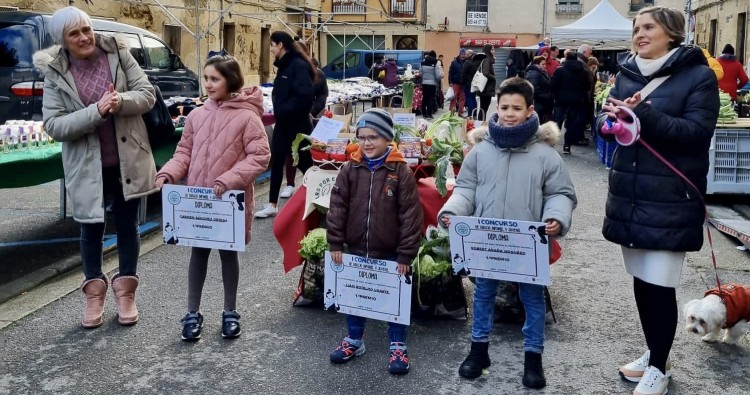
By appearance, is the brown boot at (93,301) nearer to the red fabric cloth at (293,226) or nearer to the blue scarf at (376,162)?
the red fabric cloth at (293,226)

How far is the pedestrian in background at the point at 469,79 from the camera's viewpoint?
744 inches

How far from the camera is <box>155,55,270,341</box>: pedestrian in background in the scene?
4410 millimetres

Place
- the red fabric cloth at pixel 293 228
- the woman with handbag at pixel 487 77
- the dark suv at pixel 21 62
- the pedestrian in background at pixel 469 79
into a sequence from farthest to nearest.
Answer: the pedestrian in background at pixel 469 79
the woman with handbag at pixel 487 77
the dark suv at pixel 21 62
the red fabric cloth at pixel 293 228

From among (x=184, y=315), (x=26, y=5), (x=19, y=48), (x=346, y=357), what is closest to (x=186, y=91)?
(x=19, y=48)

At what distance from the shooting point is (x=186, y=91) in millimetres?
12438

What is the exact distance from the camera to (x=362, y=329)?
14.1 feet

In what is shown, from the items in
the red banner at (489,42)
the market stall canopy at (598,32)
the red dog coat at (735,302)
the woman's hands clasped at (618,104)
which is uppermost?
the red banner at (489,42)

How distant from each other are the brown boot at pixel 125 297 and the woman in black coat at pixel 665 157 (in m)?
2.72

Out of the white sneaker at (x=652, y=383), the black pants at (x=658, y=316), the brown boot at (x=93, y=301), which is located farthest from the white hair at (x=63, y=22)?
the white sneaker at (x=652, y=383)

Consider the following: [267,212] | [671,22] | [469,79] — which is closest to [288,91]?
[267,212]

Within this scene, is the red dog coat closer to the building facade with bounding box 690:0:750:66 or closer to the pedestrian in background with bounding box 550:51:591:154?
the pedestrian in background with bounding box 550:51:591:154

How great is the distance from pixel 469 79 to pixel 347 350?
15.4 metres

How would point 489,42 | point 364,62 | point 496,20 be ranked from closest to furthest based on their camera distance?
point 364,62 < point 489,42 < point 496,20

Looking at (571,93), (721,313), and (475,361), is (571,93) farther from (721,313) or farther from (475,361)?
(475,361)
